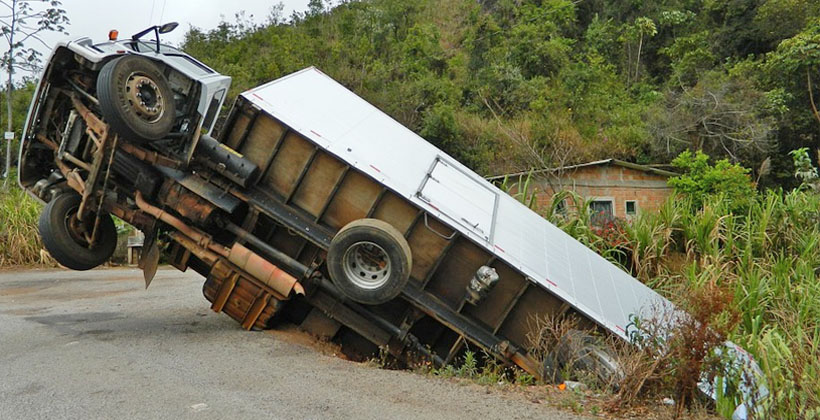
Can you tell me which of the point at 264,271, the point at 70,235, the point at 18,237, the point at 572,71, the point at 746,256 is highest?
the point at 572,71

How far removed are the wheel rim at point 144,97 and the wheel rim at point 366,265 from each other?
2410 mm

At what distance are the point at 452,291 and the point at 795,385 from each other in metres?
3.19

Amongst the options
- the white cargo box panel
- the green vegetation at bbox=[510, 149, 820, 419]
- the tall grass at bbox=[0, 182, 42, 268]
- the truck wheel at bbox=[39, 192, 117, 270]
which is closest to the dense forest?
the green vegetation at bbox=[510, 149, 820, 419]

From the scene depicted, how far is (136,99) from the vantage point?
6609 mm

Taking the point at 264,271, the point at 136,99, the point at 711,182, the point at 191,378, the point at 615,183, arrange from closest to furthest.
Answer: the point at 191,378, the point at 136,99, the point at 264,271, the point at 711,182, the point at 615,183

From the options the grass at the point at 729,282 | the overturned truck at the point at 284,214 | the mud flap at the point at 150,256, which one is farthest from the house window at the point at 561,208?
the mud flap at the point at 150,256

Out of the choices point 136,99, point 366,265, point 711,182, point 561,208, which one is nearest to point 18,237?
point 136,99

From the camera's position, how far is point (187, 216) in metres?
7.06

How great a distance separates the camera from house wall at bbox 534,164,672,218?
1714cm

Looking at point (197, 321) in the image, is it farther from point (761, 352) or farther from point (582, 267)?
point (761, 352)

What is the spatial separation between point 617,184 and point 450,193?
37.3 feet

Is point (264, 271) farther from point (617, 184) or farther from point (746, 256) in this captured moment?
point (617, 184)

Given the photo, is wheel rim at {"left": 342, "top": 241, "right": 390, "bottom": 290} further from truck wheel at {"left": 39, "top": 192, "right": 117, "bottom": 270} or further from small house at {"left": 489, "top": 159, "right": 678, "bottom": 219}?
small house at {"left": 489, "top": 159, "right": 678, "bottom": 219}

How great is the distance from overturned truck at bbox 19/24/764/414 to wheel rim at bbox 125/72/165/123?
16mm
